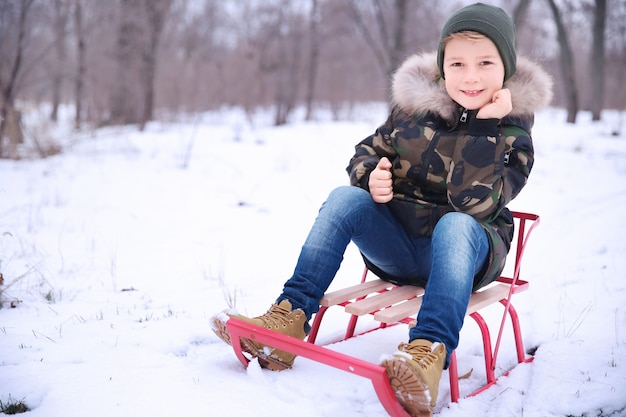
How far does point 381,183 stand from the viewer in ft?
6.86

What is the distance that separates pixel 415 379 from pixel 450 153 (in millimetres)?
914

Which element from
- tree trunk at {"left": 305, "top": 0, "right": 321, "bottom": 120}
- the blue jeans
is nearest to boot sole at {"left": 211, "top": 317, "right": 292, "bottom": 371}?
the blue jeans

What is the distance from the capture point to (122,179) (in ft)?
19.2

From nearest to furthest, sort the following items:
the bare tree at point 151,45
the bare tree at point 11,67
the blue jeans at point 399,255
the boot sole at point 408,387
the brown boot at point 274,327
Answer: the boot sole at point 408,387 < the blue jeans at point 399,255 < the brown boot at point 274,327 < the bare tree at point 11,67 < the bare tree at point 151,45

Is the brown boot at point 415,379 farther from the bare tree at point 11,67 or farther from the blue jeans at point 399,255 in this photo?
the bare tree at point 11,67

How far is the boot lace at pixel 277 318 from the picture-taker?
6.32 ft

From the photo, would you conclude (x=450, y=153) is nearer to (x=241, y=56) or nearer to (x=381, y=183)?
(x=381, y=183)

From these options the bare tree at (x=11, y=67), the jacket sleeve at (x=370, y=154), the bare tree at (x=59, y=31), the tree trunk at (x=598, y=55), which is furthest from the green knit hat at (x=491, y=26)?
the tree trunk at (x=598, y=55)

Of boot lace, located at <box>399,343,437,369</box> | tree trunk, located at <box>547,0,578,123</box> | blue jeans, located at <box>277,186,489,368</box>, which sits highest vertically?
tree trunk, located at <box>547,0,578,123</box>

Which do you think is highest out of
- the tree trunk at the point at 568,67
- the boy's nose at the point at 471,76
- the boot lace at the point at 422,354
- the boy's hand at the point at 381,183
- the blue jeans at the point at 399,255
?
the tree trunk at the point at 568,67

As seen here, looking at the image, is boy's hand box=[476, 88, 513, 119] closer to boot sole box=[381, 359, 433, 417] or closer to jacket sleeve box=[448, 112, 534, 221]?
jacket sleeve box=[448, 112, 534, 221]

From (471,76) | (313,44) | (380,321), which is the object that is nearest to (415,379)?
(380,321)

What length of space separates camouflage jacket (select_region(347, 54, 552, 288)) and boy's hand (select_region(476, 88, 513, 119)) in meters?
0.02

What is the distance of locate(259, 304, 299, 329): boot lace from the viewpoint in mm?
1926
